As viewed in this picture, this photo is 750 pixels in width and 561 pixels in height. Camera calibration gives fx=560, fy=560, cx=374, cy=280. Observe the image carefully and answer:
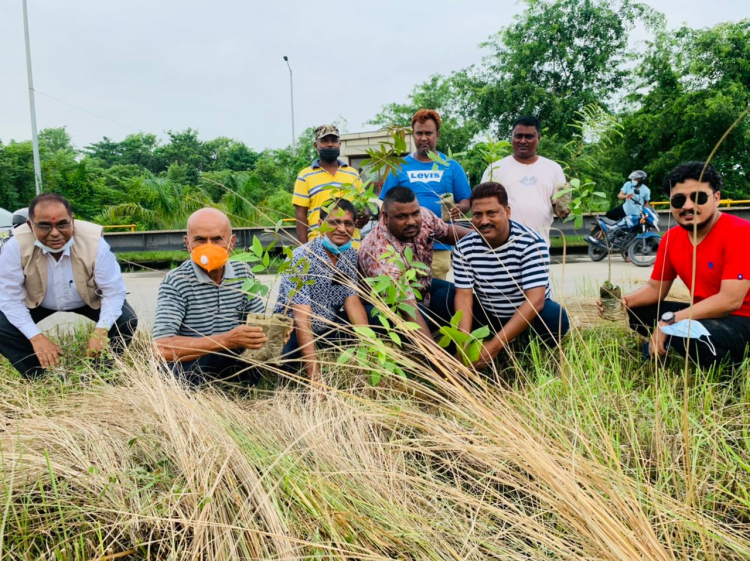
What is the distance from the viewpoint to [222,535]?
1.53m

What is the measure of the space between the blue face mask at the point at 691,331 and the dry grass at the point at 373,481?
28cm

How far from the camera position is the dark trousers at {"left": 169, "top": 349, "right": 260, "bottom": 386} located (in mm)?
2854

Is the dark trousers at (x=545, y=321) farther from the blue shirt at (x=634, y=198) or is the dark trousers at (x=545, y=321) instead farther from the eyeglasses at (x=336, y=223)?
the blue shirt at (x=634, y=198)

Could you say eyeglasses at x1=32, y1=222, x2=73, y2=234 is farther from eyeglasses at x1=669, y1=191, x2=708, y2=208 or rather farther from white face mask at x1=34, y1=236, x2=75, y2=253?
eyeglasses at x1=669, y1=191, x2=708, y2=208

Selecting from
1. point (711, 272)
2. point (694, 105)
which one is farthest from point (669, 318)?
point (694, 105)

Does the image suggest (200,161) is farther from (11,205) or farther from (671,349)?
(671,349)

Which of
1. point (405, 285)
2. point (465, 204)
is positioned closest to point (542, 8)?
point (465, 204)

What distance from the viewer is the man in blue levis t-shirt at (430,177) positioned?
12.4 feet

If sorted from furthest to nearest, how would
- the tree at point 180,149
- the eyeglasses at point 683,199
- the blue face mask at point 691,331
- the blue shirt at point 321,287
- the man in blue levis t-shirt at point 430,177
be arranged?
the tree at point 180,149 < the man in blue levis t-shirt at point 430,177 < the blue shirt at point 321,287 < the eyeglasses at point 683,199 < the blue face mask at point 691,331

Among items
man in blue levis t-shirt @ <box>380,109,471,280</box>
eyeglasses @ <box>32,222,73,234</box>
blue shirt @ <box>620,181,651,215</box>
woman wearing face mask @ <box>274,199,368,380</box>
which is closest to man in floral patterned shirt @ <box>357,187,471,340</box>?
woman wearing face mask @ <box>274,199,368,380</box>

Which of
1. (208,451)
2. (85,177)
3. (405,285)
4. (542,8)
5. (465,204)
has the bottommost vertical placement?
(208,451)

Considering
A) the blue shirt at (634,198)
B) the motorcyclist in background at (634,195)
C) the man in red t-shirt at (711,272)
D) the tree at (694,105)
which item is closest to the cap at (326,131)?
the man in red t-shirt at (711,272)

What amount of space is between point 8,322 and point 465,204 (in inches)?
113

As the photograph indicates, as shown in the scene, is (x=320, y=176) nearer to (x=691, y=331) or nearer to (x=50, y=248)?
(x=50, y=248)
